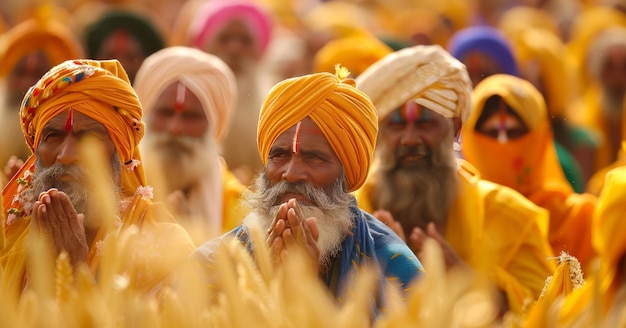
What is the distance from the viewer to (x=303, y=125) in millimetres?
5297

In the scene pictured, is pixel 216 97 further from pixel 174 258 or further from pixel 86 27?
pixel 174 258

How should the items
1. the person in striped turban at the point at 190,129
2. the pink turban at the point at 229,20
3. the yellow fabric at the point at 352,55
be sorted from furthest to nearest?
the pink turban at the point at 229,20, the yellow fabric at the point at 352,55, the person in striped turban at the point at 190,129

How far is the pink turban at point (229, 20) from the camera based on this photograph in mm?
10867

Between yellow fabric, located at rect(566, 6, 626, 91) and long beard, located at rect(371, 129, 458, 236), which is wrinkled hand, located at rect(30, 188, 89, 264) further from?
yellow fabric, located at rect(566, 6, 626, 91)

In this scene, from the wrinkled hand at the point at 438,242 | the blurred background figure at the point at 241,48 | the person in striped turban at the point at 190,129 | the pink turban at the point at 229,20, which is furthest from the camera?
the pink turban at the point at 229,20

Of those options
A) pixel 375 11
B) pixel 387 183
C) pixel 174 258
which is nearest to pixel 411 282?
pixel 174 258

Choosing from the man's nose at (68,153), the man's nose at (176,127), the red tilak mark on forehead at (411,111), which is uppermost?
the man's nose at (68,153)

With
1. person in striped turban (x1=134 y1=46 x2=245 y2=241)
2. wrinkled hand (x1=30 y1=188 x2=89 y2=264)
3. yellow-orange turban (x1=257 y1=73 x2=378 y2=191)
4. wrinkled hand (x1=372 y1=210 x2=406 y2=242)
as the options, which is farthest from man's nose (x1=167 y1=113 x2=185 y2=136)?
wrinkled hand (x1=30 y1=188 x2=89 y2=264)

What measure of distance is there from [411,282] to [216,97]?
3.22m

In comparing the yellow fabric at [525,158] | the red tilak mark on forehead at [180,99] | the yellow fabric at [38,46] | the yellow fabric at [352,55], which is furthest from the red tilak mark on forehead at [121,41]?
the yellow fabric at [525,158]

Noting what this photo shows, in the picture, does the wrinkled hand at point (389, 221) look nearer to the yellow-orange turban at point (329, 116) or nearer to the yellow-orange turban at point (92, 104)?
the yellow-orange turban at point (329, 116)

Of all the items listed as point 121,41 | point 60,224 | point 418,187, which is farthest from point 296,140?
point 121,41

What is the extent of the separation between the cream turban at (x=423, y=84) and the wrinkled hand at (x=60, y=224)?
2.29 metres

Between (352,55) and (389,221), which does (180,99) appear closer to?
(389,221)
